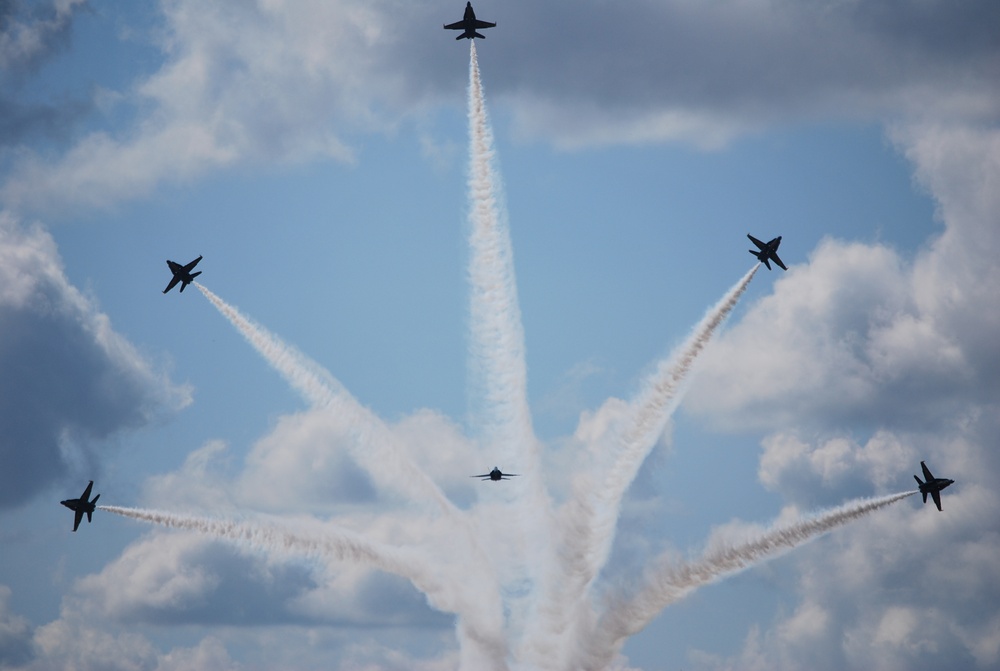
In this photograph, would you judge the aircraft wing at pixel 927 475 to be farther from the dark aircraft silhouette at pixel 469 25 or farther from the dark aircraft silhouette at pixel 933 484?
the dark aircraft silhouette at pixel 469 25

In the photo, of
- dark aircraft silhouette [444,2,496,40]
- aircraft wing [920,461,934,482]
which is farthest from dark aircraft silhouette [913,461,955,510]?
dark aircraft silhouette [444,2,496,40]

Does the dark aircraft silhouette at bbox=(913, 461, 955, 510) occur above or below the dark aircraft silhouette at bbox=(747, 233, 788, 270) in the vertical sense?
below

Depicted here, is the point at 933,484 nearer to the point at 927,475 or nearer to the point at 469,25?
the point at 927,475

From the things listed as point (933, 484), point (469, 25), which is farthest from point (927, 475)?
point (469, 25)

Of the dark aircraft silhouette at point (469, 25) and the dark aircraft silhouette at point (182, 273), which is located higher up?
the dark aircraft silhouette at point (469, 25)

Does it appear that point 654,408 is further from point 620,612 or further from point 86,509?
point 86,509

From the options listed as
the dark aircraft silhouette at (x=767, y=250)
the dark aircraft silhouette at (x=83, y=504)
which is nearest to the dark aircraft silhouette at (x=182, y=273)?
the dark aircraft silhouette at (x=83, y=504)

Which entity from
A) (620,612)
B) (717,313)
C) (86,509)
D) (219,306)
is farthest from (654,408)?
(86,509)

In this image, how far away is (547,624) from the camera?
579 ft

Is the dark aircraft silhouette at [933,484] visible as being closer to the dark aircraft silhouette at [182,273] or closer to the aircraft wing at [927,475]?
the aircraft wing at [927,475]

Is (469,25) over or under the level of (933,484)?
over

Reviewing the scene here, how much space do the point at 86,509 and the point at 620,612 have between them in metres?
57.0

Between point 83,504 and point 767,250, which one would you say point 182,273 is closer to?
point 83,504

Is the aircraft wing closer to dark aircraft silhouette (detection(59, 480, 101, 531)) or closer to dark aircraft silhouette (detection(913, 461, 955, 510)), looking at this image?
dark aircraft silhouette (detection(913, 461, 955, 510))
